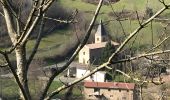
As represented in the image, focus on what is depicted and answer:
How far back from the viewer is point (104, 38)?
51094mm

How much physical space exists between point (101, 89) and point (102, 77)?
2367mm

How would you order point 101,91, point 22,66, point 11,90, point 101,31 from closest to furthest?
point 22,66 < point 11,90 < point 101,91 < point 101,31

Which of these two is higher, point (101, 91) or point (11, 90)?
point (11, 90)

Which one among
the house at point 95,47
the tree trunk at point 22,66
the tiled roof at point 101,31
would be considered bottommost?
the tree trunk at point 22,66

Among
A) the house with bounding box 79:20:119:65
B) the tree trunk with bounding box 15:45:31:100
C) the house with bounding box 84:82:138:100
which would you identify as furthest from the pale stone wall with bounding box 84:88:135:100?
the tree trunk with bounding box 15:45:31:100

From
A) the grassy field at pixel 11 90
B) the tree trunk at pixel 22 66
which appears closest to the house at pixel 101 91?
the grassy field at pixel 11 90

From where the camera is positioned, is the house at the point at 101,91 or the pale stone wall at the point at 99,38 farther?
the pale stone wall at the point at 99,38

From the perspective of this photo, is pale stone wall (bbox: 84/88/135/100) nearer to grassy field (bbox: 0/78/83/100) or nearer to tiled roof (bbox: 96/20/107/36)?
grassy field (bbox: 0/78/83/100)

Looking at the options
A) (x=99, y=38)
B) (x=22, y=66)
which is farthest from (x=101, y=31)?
(x=22, y=66)

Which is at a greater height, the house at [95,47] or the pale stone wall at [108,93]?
the house at [95,47]

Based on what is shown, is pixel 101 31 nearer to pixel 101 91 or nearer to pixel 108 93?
pixel 101 91

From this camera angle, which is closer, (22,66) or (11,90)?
(22,66)

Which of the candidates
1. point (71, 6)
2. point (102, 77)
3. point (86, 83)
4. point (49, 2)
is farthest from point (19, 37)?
point (71, 6)

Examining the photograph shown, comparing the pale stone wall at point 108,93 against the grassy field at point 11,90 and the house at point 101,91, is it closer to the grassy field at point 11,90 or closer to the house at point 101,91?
the house at point 101,91
